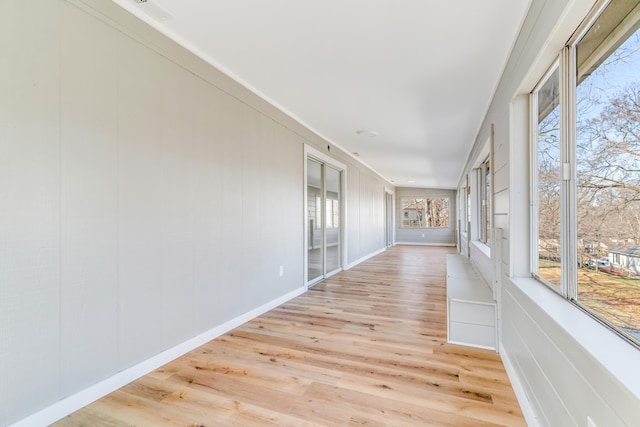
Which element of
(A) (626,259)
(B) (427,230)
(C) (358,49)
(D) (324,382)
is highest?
(C) (358,49)

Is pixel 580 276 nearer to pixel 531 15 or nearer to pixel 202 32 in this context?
pixel 531 15

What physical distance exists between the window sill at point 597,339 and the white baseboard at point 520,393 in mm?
573

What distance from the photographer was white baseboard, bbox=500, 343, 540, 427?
4.85 ft

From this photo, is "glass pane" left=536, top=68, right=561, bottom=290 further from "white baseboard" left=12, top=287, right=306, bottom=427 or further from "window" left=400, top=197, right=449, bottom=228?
"window" left=400, top=197, right=449, bottom=228

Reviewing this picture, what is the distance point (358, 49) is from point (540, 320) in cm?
207

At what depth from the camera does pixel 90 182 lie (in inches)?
65.9

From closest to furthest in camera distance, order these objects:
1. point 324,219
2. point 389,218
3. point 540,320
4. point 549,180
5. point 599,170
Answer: point 599,170 → point 540,320 → point 549,180 → point 324,219 → point 389,218

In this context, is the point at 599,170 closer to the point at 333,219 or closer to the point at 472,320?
the point at 472,320

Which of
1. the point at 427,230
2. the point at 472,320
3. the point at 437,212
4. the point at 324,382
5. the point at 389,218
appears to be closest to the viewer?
the point at 324,382

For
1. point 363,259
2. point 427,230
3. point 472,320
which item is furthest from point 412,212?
point 472,320

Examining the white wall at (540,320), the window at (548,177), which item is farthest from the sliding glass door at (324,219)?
the window at (548,177)

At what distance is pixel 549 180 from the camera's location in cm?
165

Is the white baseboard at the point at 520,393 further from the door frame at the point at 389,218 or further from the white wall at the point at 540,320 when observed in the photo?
the door frame at the point at 389,218

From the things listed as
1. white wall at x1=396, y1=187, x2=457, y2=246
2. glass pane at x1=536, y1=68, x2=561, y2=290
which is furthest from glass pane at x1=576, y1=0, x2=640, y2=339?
white wall at x1=396, y1=187, x2=457, y2=246
